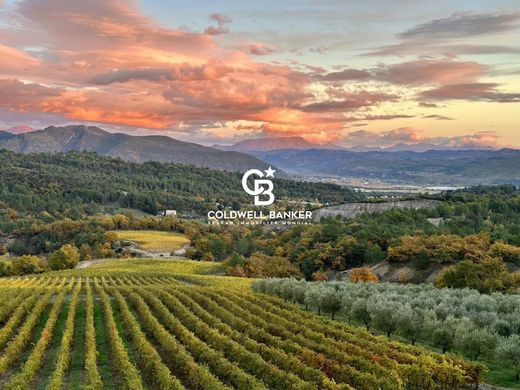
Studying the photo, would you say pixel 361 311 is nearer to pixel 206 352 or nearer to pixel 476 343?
pixel 476 343

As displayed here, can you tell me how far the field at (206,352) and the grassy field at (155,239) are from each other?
328ft

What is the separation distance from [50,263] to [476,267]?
94707mm

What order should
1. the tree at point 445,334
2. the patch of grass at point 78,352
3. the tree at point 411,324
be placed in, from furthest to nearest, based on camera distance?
1. the tree at point 411,324
2. the tree at point 445,334
3. the patch of grass at point 78,352

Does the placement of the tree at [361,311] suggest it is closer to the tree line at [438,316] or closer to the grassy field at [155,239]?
the tree line at [438,316]

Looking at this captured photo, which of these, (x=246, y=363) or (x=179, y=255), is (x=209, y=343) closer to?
(x=246, y=363)

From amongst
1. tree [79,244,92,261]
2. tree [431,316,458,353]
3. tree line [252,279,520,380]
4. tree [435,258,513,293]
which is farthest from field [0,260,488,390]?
A: tree [79,244,92,261]

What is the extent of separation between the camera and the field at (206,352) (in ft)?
90.0

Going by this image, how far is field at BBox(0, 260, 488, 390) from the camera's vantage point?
27.4m

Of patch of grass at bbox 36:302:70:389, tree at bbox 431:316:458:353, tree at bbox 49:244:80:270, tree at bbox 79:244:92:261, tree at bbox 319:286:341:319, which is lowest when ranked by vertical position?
tree at bbox 79:244:92:261

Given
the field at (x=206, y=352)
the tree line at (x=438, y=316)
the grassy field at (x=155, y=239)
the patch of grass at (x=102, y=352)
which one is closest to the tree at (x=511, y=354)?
the tree line at (x=438, y=316)

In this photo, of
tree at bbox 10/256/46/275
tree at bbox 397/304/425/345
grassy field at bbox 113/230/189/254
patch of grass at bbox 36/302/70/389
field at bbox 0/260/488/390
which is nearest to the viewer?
field at bbox 0/260/488/390

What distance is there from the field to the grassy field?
100094mm

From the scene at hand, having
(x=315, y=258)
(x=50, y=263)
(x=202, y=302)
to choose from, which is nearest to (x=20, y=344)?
(x=202, y=302)

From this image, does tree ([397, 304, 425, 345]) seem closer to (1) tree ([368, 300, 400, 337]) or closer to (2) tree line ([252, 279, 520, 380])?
(2) tree line ([252, 279, 520, 380])
